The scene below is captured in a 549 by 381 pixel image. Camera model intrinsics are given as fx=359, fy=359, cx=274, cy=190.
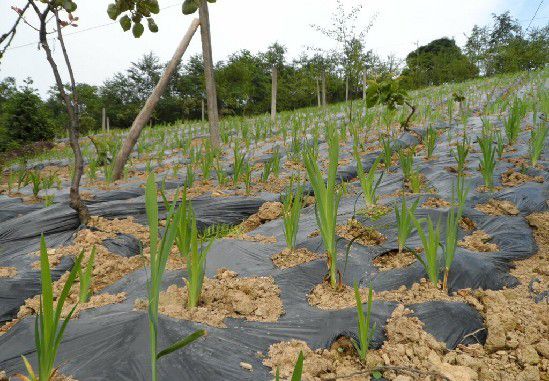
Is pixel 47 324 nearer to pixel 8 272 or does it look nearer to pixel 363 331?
pixel 363 331

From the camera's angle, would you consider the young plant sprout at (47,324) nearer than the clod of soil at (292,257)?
Yes

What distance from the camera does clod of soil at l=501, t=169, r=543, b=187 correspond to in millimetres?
2426

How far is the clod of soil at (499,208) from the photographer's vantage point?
1966mm

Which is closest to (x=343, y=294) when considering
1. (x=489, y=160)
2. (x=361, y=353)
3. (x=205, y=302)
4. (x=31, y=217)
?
(x=361, y=353)

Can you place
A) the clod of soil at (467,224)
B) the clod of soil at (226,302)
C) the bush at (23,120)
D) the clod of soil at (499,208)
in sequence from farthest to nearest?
the bush at (23,120) < the clod of soil at (499,208) < the clod of soil at (467,224) < the clod of soil at (226,302)

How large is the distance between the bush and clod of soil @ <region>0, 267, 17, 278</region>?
49.9ft

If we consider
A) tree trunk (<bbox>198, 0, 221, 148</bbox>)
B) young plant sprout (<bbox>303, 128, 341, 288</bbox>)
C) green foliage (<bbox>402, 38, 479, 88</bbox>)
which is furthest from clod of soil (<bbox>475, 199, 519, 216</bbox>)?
green foliage (<bbox>402, 38, 479, 88</bbox>)

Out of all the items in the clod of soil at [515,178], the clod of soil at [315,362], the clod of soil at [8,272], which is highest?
the clod of soil at [515,178]

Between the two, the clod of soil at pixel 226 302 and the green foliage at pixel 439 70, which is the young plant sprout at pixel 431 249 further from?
the green foliage at pixel 439 70

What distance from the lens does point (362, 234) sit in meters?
1.64

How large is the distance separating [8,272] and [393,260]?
1.78 m

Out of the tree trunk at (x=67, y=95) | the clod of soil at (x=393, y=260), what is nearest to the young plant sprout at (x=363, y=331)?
the clod of soil at (x=393, y=260)

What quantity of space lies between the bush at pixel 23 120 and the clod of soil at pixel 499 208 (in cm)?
1646

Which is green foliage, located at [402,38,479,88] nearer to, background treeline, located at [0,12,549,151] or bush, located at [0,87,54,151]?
background treeline, located at [0,12,549,151]
